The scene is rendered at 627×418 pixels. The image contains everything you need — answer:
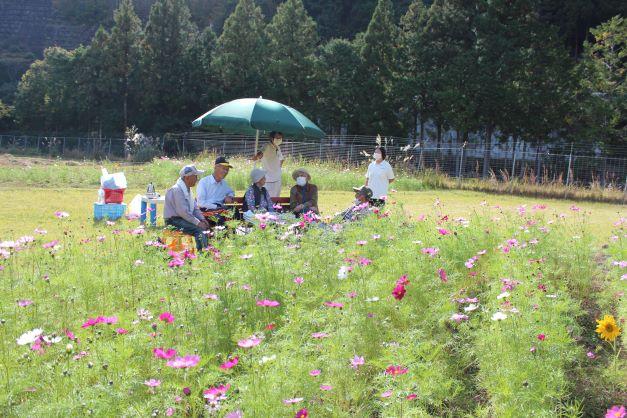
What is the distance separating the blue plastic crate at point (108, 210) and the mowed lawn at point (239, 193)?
0.75 feet

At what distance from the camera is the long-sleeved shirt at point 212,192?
7591mm

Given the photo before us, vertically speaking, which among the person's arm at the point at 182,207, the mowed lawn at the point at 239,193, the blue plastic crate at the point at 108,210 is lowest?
the mowed lawn at the point at 239,193

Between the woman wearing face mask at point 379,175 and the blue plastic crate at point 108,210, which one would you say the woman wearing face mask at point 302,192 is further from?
the blue plastic crate at point 108,210

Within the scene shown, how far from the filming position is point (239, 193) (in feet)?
52.2

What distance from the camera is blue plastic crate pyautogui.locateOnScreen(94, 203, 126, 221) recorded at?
959 centimetres

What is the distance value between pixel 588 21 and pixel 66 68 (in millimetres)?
32052

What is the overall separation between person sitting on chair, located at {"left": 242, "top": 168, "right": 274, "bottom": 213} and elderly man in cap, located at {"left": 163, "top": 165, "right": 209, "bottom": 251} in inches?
30.8

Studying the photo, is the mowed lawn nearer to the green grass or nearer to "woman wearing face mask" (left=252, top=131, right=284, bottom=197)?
"woman wearing face mask" (left=252, top=131, right=284, bottom=197)

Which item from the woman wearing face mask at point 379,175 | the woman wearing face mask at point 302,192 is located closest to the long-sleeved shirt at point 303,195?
the woman wearing face mask at point 302,192

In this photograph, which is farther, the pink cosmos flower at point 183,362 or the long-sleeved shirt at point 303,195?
the long-sleeved shirt at point 303,195

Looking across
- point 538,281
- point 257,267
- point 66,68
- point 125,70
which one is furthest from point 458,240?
point 66,68

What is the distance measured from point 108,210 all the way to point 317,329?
6393mm

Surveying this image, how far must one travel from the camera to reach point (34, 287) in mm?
4520

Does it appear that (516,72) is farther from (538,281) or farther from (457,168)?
(538,281)
